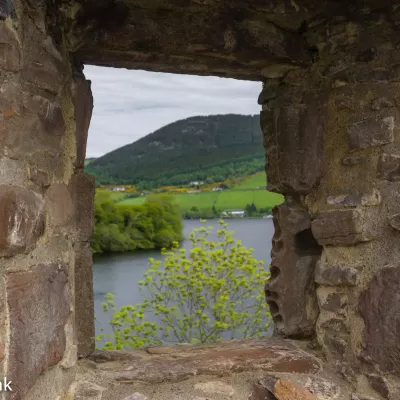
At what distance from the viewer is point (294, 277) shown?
219 centimetres

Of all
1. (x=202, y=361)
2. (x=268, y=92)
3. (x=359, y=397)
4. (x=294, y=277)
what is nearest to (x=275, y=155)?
(x=268, y=92)

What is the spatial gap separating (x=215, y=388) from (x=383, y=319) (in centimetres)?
62

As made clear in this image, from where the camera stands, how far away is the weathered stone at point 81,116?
6.18 feet

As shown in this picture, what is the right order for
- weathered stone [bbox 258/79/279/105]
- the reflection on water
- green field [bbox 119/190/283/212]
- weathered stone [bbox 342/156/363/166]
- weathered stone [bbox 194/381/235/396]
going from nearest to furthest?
1. weathered stone [bbox 194/381/235/396]
2. weathered stone [bbox 342/156/363/166]
3. weathered stone [bbox 258/79/279/105]
4. green field [bbox 119/190/283/212]
5. the reflection on water

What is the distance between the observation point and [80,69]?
76.6 inches

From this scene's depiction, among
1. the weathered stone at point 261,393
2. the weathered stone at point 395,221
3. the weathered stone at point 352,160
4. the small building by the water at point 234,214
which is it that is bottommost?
the weathered stone at point 261,393

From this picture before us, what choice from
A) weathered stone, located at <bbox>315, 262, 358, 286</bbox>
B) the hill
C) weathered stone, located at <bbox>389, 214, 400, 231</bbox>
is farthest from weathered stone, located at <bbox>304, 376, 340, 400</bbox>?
the hill

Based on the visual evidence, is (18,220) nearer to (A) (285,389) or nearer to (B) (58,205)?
(B) (58,205)

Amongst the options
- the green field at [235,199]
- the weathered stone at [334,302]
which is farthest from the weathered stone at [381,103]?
the green field at [235,199]

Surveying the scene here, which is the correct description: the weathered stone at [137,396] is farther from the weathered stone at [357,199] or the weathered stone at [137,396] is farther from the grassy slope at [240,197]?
the grassy slope at [240,197]

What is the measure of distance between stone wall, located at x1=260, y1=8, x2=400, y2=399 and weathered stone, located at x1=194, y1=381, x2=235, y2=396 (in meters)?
0.41

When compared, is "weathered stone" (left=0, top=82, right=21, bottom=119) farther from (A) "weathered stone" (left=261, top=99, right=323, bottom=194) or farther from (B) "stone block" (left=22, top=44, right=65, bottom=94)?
(A) "weathered stone" (left=261, top=99, right=323, bottom=194)

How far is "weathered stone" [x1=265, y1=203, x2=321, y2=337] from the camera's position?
7.17 feet

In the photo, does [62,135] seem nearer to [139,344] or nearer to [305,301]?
[305,301]
